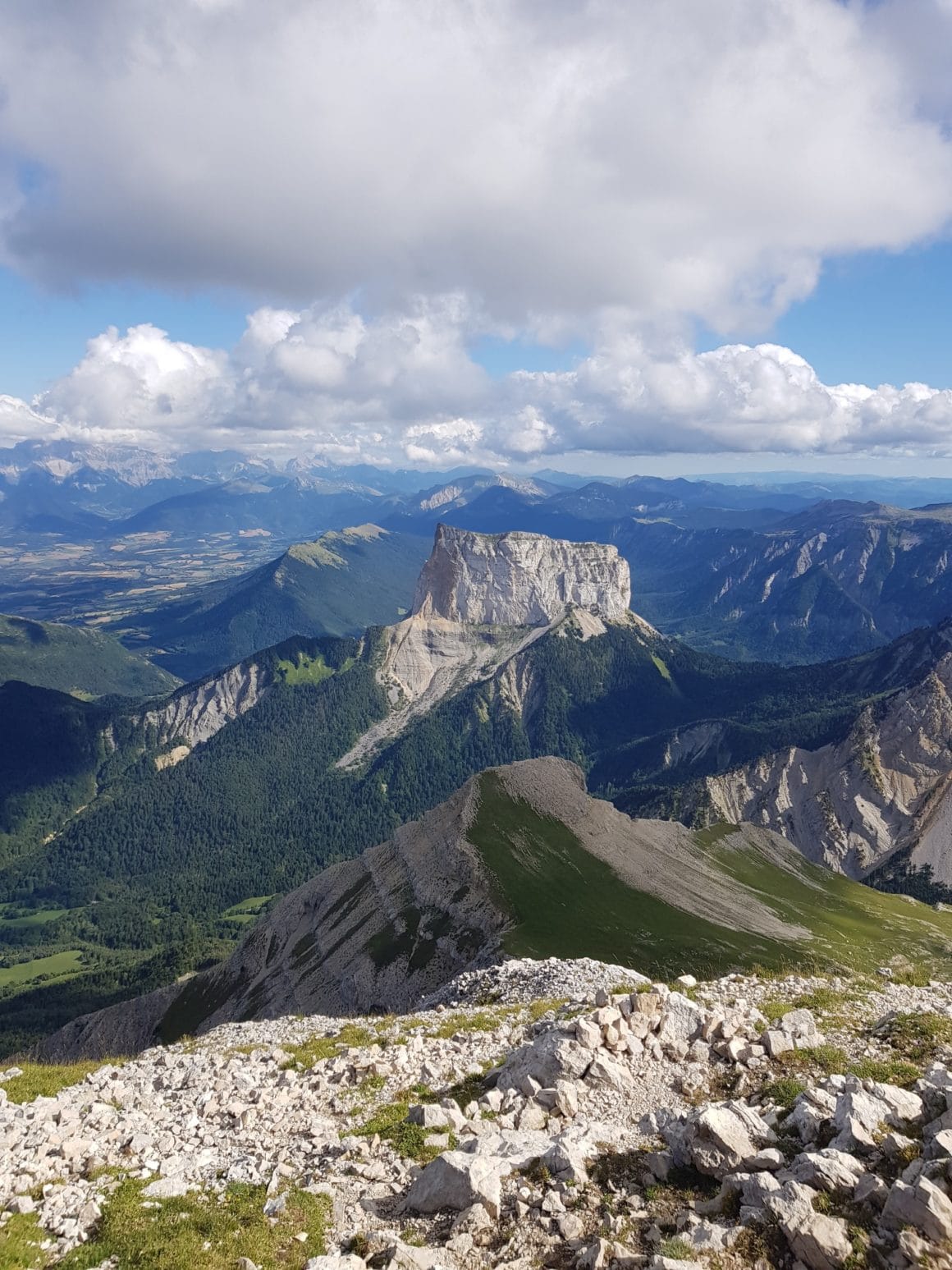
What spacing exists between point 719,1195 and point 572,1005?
65.4 ft

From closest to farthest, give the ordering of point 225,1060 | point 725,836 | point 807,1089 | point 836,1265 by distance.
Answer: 1. point 836,1265
2. point 807,1089
3. point 225,1060
4. point 725,836

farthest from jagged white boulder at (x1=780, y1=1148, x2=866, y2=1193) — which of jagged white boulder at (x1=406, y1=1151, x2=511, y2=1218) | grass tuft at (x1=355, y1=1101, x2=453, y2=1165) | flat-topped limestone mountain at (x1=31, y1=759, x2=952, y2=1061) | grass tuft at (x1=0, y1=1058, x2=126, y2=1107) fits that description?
flat-topped limestone mountain at (x1=31, y1=759, x2=952, y2=1061)

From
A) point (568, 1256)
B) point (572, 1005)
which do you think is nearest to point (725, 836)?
point (572, 1005)

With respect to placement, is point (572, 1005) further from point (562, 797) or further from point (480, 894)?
point (562, 797)

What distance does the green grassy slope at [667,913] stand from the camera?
84.6m

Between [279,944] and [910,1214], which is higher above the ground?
[910,1214]

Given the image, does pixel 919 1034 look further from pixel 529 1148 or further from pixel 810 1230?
→ pixel 529 1148

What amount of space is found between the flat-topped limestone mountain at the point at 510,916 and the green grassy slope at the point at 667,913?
0.40m

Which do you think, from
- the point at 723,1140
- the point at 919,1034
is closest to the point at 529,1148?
the point at 723,1140

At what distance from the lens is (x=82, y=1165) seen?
22781mm

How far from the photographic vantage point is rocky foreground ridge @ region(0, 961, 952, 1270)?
1650 cm

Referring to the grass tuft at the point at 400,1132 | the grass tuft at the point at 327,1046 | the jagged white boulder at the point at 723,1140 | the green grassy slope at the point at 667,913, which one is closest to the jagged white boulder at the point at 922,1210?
the jagged white boulder at the point at 723,1140

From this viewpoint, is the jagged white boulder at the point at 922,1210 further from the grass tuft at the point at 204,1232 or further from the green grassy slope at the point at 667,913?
the green grassy slope at the point at 667,913

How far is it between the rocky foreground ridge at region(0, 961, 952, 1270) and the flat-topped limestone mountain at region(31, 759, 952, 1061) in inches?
2023
